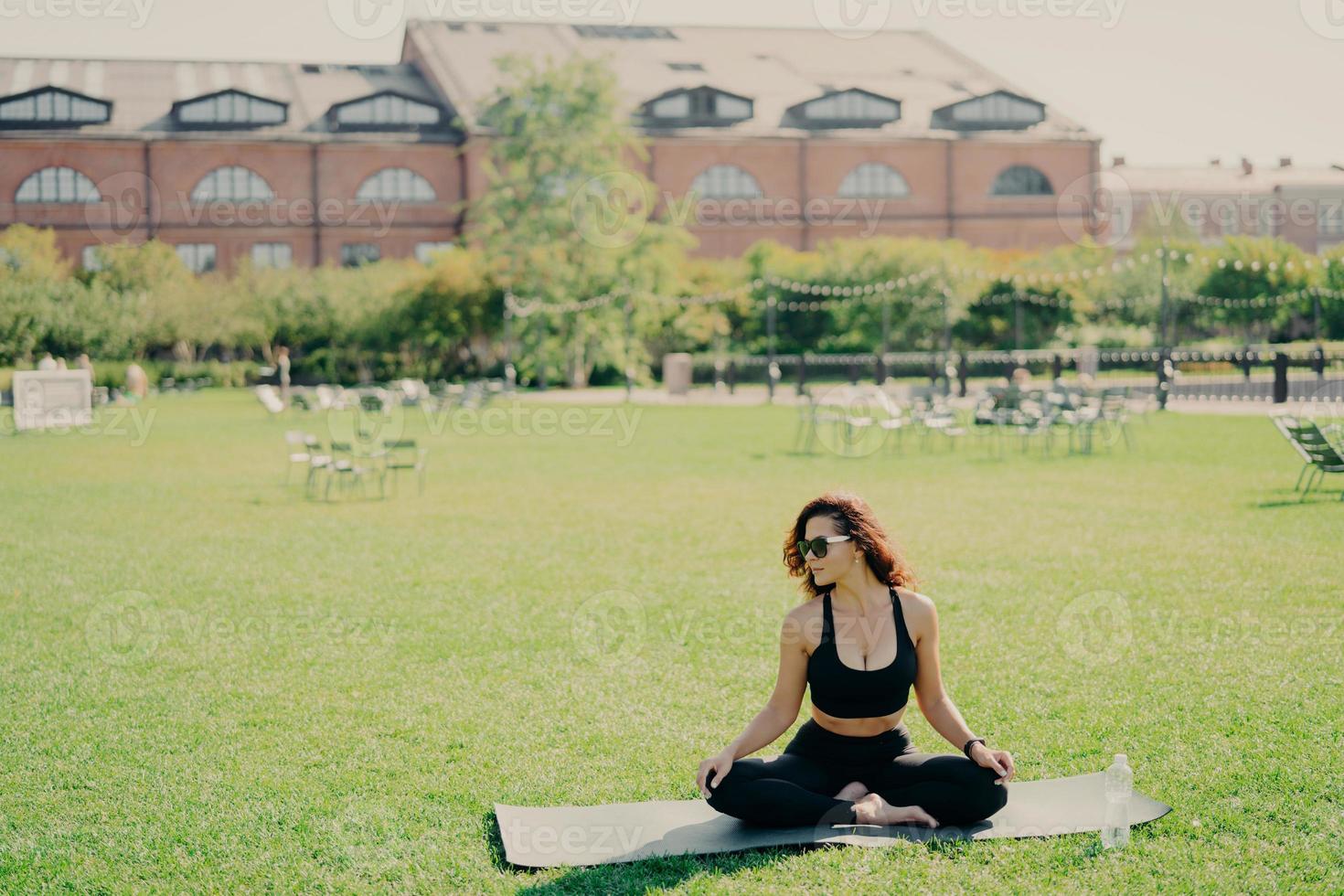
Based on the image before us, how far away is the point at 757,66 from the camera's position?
6412cm

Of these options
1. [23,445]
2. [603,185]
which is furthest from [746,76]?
[23,445]

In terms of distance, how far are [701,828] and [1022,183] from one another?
195 feet

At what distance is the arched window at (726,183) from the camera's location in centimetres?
5919

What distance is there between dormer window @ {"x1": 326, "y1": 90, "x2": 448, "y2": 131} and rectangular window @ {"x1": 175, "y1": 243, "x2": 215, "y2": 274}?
23.8 ft

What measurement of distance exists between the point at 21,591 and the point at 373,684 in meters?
4.19

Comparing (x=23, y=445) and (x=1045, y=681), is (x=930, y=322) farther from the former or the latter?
(x=1045, y=681)

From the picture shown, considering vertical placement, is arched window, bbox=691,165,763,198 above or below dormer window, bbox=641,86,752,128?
below

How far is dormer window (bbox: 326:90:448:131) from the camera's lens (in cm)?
5800

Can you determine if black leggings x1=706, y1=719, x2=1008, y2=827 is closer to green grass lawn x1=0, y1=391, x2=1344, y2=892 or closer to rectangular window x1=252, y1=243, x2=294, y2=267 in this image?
green grass lawn x1=0, y1=391, x2=1344, y2=892

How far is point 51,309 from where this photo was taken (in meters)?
48.3

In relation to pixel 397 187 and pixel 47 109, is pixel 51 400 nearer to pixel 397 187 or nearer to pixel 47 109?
pixel 397 187

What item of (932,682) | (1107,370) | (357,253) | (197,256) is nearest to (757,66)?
(357,253)

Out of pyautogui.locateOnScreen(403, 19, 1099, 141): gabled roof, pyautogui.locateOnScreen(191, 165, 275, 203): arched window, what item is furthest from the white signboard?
pyautogui.locateOnScreen(403, 19, 1099, 141): gabled roof

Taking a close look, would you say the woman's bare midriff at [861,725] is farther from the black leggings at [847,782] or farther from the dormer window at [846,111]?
the dormer window at [846,111]
